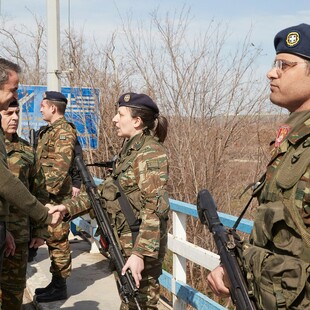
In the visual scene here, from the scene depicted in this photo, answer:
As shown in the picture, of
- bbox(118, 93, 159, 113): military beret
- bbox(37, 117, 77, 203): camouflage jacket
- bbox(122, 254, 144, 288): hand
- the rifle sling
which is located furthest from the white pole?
bbox(122, 254, 144, 288): hand

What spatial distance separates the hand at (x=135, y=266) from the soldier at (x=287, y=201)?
1.22m

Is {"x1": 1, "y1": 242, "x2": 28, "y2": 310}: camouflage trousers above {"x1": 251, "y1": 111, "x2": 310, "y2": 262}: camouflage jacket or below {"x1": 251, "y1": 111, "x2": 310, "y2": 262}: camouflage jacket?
below

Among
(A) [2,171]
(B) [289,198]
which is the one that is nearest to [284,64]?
(B) [289,198]

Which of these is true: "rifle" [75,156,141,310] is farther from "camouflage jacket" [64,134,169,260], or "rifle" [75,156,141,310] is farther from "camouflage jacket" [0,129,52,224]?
"camouflage jacket" [0,129,52,224]

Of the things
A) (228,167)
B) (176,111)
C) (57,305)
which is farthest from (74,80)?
(57,305)

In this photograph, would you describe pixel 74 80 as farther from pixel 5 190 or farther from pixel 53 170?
pixel 5 190

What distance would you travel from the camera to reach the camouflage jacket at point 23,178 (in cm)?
421

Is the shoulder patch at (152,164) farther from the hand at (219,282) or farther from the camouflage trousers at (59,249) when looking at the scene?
the camouflage trousers at (59,249)

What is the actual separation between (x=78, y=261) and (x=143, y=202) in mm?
3890

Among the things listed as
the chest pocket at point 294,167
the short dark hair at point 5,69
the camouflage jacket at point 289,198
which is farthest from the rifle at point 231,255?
the short dark hair at point 5,69

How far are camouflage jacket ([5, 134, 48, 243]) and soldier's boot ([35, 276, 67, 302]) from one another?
4.27ft

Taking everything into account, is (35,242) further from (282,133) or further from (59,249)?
(282,133)

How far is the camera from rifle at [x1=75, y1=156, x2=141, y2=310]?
3551 mm

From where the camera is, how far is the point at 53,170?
227 inches
